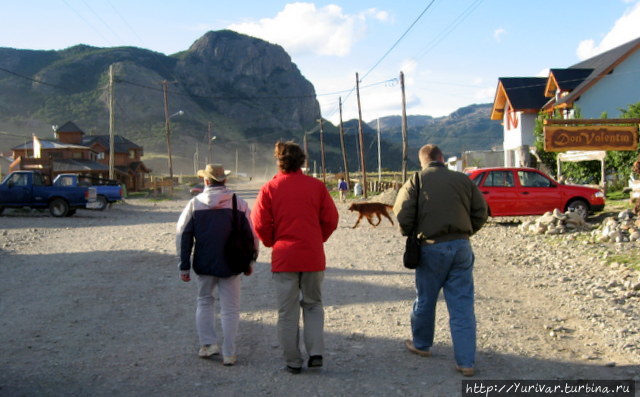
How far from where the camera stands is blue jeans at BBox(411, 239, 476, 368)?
4977mm

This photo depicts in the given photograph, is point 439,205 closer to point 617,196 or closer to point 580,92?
point 617,196

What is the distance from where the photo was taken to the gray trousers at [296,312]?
5.07 meters

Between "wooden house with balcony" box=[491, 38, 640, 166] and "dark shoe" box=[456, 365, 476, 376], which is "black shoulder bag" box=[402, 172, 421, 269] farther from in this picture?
"wooden house with balcony" box=[491, 38, 640, 166]

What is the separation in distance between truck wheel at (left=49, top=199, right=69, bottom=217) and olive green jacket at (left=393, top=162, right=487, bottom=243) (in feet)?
75.7

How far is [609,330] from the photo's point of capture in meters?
6.24

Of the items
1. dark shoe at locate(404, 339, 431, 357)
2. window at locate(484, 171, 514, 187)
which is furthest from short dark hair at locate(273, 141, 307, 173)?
window at locate(484, 171, 514, 187)

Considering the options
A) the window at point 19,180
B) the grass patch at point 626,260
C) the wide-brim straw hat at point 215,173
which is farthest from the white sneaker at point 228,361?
the window at point 19,180

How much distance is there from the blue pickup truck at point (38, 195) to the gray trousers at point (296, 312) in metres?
22.5

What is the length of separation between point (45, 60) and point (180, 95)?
47926mm

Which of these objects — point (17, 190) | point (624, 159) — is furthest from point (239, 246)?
point (624, 159)

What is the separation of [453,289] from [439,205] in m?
0.73

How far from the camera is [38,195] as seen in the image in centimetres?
2509

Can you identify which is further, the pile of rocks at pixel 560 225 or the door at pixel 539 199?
the door at pixel 539 199

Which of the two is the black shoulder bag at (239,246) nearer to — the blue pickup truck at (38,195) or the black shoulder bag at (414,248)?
the black shoulder bag at (414,248)
